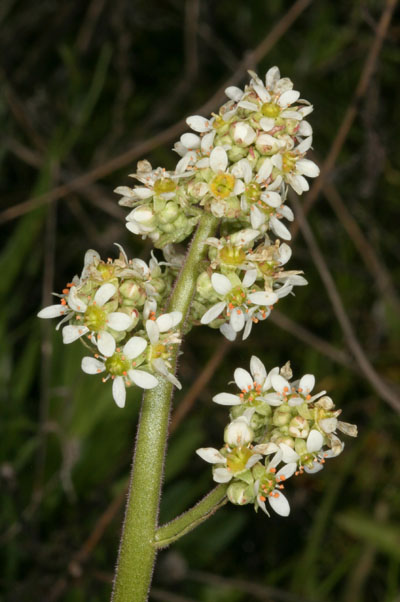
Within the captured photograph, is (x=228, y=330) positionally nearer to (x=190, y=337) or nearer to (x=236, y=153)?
(x=236, y=153)

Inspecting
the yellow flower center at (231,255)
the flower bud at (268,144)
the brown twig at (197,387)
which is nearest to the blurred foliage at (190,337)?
the brown twig at (197,387)

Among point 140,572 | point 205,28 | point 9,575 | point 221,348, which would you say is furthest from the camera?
point 205,28

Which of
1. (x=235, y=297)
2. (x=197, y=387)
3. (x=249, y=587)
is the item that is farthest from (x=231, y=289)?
(x=249, y=587)

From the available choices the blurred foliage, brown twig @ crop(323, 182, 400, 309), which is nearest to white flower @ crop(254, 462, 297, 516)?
the blurred foliage

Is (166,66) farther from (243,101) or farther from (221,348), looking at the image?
(243,101)

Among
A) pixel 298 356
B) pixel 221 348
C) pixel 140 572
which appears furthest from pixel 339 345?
pixel 140 572

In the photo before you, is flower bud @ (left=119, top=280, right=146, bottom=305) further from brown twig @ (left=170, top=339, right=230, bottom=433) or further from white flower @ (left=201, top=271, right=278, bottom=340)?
brown twig @ (left=170, top=339, right=230, bottom=433)
